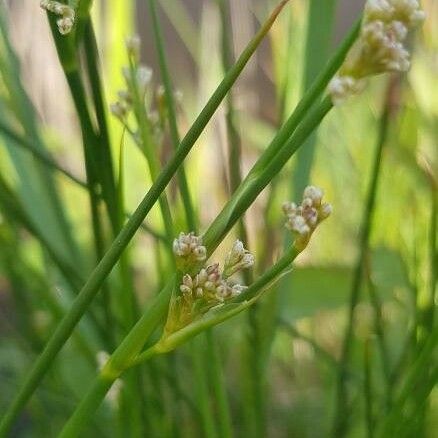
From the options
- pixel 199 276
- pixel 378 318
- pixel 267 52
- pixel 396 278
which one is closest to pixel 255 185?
pixel 199 276

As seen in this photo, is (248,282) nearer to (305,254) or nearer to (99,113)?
(99,113)

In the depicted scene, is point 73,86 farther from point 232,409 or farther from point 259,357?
point 232,409

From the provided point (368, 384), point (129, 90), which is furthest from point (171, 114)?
point (368, 384)

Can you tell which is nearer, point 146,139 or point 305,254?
point 146,139

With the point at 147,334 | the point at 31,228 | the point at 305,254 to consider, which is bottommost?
the point at 147,334

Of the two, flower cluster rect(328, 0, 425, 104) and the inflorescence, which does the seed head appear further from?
flower cluster rect(328, 0, 425, 104)

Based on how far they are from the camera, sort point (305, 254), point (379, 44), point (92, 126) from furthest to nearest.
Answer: point (305, 254), point (92, 126), point (379, 44)
